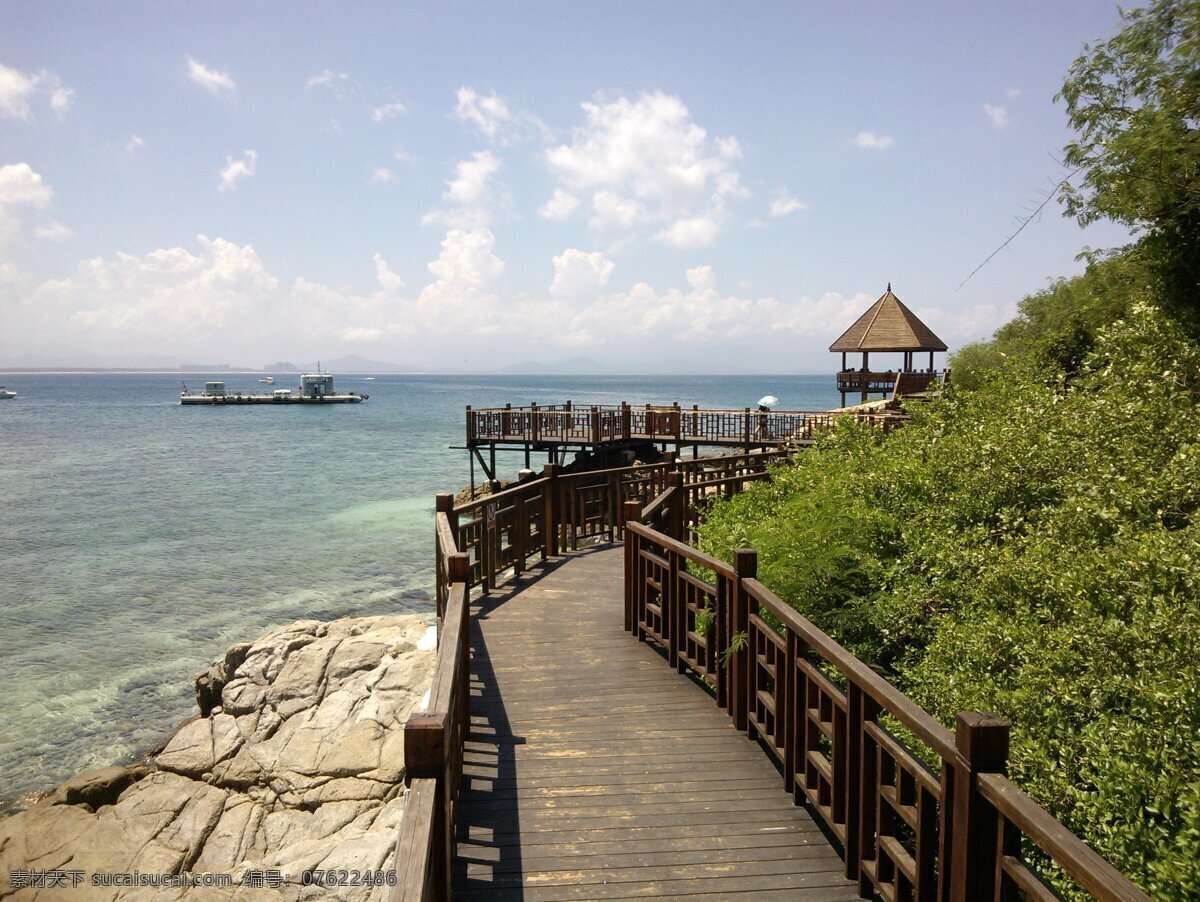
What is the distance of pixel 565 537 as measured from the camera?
1189 cm

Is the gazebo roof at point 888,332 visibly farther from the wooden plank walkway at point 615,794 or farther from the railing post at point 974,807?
the railing post at point 974,807

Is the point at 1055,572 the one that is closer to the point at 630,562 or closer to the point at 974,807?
the point at 974,807

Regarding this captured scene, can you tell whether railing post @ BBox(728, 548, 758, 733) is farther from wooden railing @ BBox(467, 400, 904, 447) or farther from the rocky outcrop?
wooden railing @ BBox(467, 400, 904, 447)

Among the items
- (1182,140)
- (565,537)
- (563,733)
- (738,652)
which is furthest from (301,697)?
(1182,140)

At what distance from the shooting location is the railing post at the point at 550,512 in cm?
1123

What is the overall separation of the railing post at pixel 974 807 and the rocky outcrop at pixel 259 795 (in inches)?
272

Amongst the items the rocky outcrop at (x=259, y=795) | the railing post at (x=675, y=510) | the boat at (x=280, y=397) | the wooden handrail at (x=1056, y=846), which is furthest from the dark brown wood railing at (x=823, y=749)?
the boat at (x=280, y=397)

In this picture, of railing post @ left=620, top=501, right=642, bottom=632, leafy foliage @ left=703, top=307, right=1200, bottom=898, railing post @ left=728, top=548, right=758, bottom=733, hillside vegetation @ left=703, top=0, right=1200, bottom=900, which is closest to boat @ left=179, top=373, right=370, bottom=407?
railing post @ left=620, top=501, right=642, bottom=632

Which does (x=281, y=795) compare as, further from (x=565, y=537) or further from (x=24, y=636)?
(x=24, y=636)

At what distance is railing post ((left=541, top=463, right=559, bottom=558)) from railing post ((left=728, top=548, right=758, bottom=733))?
576cm

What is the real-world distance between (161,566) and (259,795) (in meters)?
17.2

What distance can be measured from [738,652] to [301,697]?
8957 mm

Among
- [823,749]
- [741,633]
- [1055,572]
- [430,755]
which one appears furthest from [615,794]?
[1055,572]

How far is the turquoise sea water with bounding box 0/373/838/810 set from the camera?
1441 centimetres
